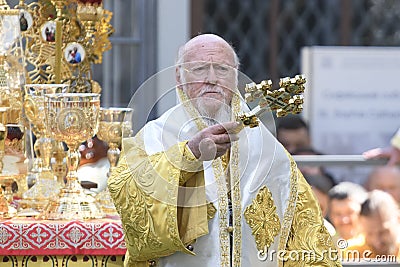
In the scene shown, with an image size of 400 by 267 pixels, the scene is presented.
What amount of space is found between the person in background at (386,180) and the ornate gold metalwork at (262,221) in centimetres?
187

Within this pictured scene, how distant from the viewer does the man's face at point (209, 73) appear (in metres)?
4.41

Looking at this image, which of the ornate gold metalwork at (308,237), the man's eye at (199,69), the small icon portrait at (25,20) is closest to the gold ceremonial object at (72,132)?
the small icon portrait at (25,20)

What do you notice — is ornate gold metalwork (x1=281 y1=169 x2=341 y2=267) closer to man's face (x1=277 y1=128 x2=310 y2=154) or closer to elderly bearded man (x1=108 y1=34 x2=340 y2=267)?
elderly bearded man (x1=108 y1=34 x2=340 y2=267)

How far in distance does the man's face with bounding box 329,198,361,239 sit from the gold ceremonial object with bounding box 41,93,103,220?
155 centimetres

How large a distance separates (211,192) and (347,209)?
1907 millimetres

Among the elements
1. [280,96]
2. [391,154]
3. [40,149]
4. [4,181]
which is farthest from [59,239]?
[391,154]

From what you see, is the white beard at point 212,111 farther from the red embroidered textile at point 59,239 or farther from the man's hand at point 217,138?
the red embroidered textile at point 59,239

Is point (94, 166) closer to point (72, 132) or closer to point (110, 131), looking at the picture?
point (110, 131)

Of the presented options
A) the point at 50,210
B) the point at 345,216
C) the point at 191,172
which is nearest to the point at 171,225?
the point at 191,172

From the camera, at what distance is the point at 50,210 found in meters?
5.01

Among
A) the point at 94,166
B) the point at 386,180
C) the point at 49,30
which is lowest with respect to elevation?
the point at 386,180

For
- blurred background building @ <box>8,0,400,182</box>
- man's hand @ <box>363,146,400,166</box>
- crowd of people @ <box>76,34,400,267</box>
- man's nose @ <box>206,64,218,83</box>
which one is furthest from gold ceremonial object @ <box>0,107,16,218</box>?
blurred background building @ <box>8,0,400,182</box>

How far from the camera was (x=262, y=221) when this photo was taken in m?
4.55

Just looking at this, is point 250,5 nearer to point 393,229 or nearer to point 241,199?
point 393,229
